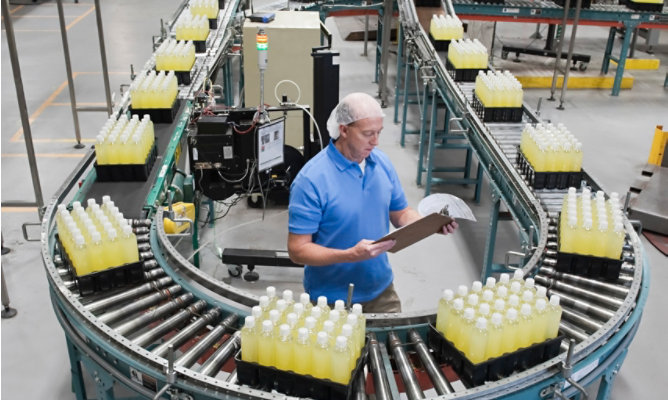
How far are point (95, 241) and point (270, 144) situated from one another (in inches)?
93.5

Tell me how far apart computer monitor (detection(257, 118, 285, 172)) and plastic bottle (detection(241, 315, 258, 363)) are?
287 cm

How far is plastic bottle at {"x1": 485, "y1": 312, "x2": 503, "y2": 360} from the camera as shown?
→ 2.55 m

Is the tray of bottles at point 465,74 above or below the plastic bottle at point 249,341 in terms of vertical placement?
above

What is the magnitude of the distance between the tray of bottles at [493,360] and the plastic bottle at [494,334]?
4 cm

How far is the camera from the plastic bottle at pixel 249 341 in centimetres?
245

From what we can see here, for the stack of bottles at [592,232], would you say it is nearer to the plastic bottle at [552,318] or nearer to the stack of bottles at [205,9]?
the plastic bottle at [552,318]

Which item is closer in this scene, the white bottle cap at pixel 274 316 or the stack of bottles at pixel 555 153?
the white bottle cap at pixel 274 316

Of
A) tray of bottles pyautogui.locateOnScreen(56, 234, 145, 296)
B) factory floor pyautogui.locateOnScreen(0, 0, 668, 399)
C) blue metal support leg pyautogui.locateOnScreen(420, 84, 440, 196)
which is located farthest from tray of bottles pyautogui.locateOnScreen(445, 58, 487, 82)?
tray of bottles pyautogui.locateOnScreen(56, 234, 145, 296)

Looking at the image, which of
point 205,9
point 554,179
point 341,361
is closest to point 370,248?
point 341,361

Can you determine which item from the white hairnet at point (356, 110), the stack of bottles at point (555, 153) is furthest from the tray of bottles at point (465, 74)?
the white hairnet at point (356, 110)

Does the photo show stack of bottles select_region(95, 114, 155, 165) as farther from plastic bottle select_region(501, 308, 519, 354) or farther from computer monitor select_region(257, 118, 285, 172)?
plastic bottle select_region(501, 308, 519, 354)

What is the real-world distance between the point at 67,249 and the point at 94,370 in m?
0.73

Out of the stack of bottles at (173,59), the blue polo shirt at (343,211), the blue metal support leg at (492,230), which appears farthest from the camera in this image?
the stack of bottles at (173,59)

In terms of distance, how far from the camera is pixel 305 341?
7.84ft
